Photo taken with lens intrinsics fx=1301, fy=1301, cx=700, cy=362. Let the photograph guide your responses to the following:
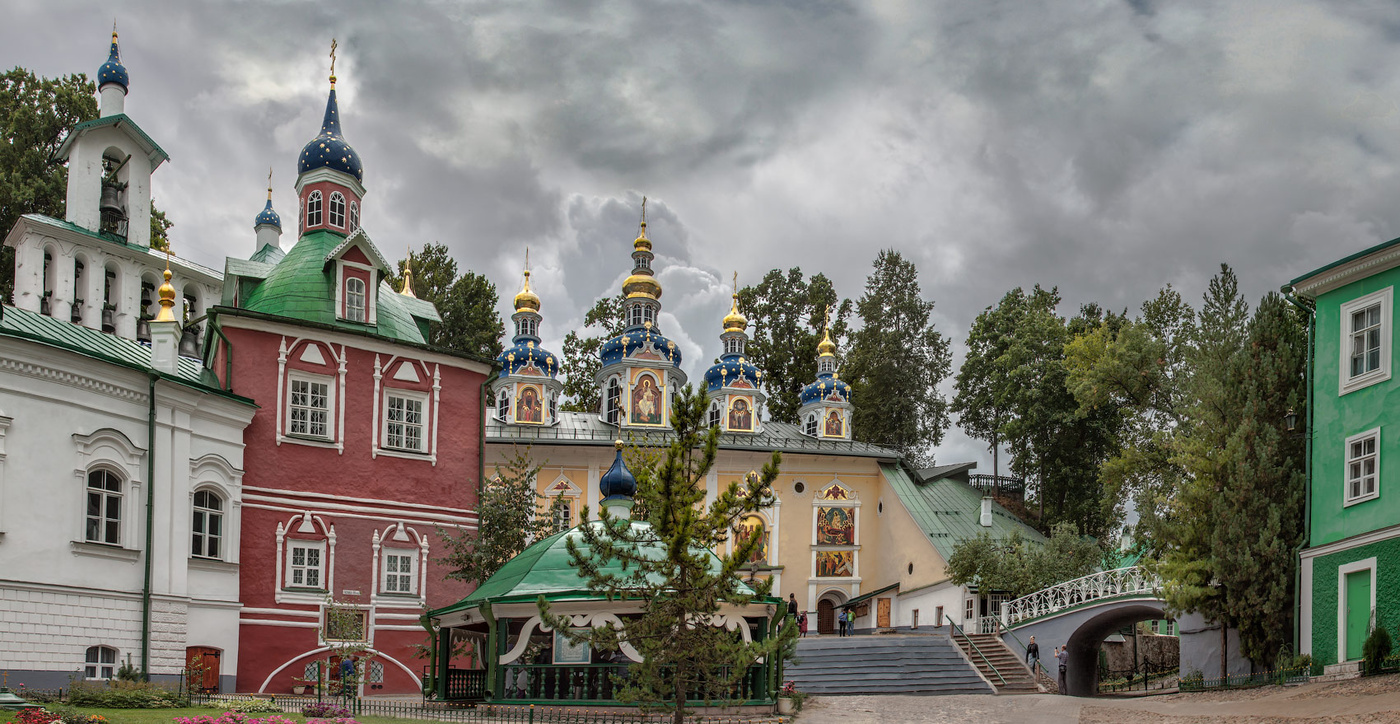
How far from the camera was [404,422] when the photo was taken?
102ft

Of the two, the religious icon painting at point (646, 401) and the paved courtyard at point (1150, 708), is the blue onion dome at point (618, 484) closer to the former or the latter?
the paved courtyard at point (1150, 708)

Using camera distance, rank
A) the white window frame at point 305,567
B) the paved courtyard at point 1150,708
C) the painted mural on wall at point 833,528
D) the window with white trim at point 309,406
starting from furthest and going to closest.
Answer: the painted mural on wall at point 833,528
the window with white trim at point 309,406
the white window frame at point 305,567
the paved courtyard at point 1150,708

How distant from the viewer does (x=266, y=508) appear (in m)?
28.4

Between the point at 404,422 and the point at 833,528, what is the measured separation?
18.5 metres

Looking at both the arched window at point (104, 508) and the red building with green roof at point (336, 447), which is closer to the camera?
the arched window at point (104, 508)

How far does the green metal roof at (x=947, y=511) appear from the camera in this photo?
136 feet

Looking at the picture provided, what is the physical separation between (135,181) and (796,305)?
2985cm

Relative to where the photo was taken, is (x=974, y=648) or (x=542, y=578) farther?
(x=974, y=648)

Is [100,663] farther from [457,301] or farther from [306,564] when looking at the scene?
[457,301]

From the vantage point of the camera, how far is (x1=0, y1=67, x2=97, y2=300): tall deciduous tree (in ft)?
129

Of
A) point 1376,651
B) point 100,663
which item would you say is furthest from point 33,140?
point 1376,651

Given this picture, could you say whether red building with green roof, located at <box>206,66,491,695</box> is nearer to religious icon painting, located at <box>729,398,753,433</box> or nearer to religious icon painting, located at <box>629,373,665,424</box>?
religious icon painting, located at <box>629,373,665,424</box>

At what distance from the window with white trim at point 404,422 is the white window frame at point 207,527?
4.46 meters

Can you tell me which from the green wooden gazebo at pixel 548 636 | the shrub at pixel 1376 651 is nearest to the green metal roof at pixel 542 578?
the green wooden gazebo at pixel 548 636
